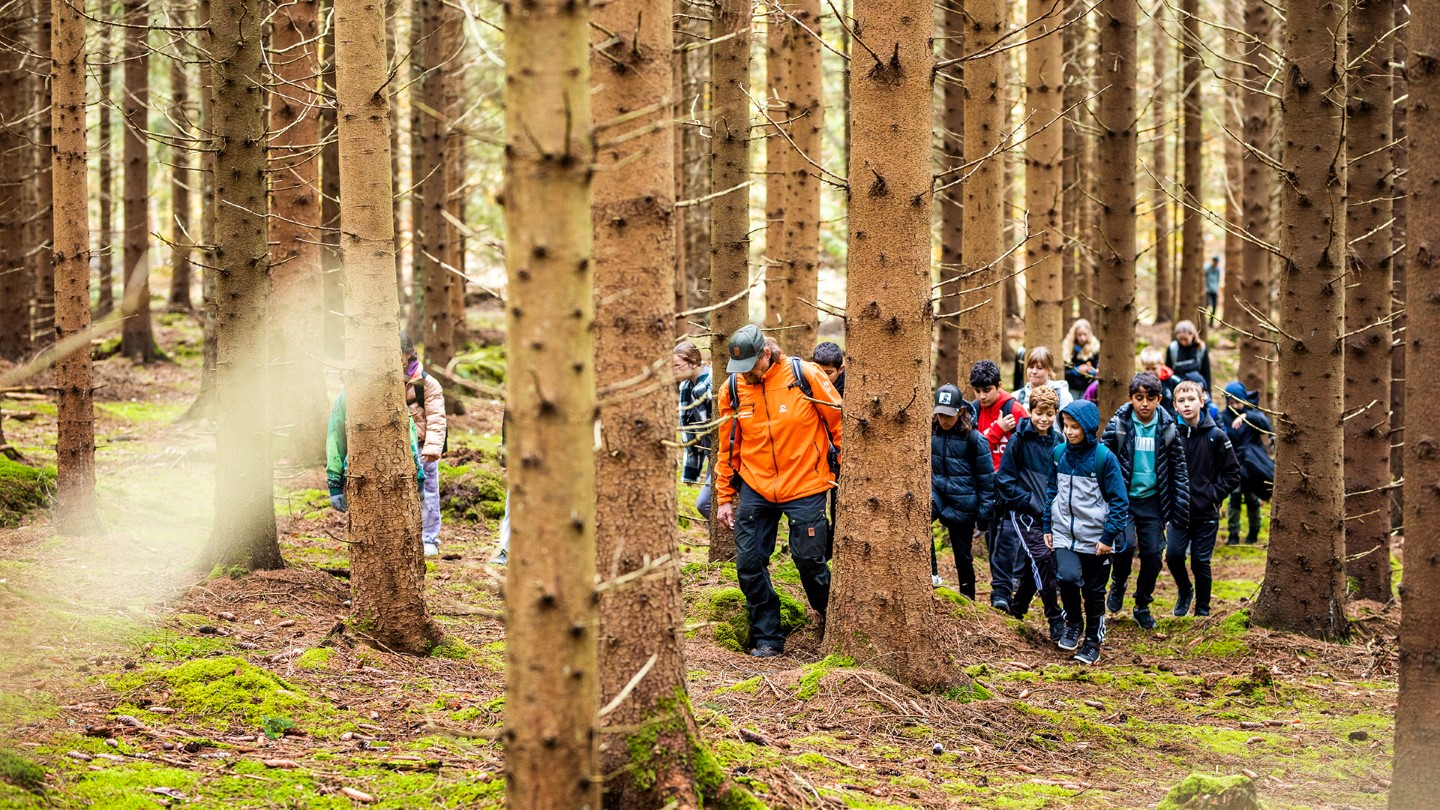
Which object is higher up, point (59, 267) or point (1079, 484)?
point (59, 267)

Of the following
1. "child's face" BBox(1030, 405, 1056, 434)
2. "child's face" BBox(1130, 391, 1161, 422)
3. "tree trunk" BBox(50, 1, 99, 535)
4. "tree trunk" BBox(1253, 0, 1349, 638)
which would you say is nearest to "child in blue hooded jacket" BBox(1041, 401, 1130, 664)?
"child's face" BBox(1030, 405, 1056, 434)

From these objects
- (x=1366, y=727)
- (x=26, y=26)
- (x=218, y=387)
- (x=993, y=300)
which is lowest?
(x=1366, y=727)

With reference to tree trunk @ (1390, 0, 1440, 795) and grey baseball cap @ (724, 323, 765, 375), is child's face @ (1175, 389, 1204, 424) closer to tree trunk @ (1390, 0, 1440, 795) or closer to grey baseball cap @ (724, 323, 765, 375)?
grey baseball cap @ (724, 323, 765, 375)

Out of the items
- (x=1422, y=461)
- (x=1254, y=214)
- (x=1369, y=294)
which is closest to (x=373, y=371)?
(x=1422, y=461)

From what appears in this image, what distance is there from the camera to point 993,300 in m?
10.3

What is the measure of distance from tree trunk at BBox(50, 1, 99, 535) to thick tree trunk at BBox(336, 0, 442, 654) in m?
3.46

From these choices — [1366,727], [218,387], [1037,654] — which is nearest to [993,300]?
[1037,654]

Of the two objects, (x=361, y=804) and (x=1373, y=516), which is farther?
(x=1373, y=516)

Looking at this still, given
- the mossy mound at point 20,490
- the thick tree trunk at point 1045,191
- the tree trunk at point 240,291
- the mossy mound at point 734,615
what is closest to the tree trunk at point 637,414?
the mossy mound at point 734,615

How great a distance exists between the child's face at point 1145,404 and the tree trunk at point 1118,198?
7.59 feet

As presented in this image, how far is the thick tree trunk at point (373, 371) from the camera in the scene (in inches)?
253

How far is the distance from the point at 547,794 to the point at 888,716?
319 cm

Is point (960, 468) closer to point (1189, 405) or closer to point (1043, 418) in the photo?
point (1043, 418)

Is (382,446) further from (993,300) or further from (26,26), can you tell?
(26,26)
